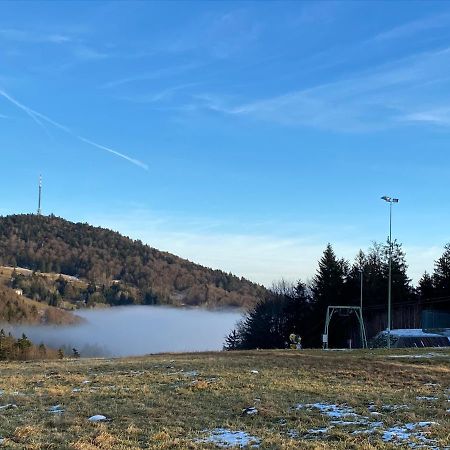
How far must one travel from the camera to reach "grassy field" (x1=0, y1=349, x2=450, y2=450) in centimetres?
884

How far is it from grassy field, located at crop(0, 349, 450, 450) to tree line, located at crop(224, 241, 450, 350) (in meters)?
47.7

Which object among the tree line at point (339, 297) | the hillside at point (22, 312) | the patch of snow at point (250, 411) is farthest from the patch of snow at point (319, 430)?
the hillside at point (22, 312)

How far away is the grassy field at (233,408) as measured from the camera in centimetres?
884

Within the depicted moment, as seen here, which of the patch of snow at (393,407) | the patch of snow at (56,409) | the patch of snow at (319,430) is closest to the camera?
the patch of snow at (319,430)

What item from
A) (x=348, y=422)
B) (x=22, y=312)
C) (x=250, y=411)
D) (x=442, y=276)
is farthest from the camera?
(x=22, y=312)

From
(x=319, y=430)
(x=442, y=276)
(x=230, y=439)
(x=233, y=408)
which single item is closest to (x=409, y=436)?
(x=319, y=430)

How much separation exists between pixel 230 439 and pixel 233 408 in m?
2.96

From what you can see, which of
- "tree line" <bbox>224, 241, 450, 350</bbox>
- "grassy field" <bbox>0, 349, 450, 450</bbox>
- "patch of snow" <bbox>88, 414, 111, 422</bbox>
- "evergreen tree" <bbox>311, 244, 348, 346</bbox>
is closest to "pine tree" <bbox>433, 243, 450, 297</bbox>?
"tree line" <bbox>224, 241, 450, 350</bbox>

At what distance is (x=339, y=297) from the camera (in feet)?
235

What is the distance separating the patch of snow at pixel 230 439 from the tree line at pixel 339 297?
55.9 meters

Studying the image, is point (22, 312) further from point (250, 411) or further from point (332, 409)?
point (332, 409)

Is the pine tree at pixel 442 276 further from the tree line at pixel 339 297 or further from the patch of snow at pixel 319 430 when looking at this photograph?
the patch of snow at pixel 319 430

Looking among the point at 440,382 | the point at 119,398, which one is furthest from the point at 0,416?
the point at 440,382

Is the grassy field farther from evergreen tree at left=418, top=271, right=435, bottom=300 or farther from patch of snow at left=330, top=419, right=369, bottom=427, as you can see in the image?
evergreen tree at left=418, top=271, right=435, bottom=300
